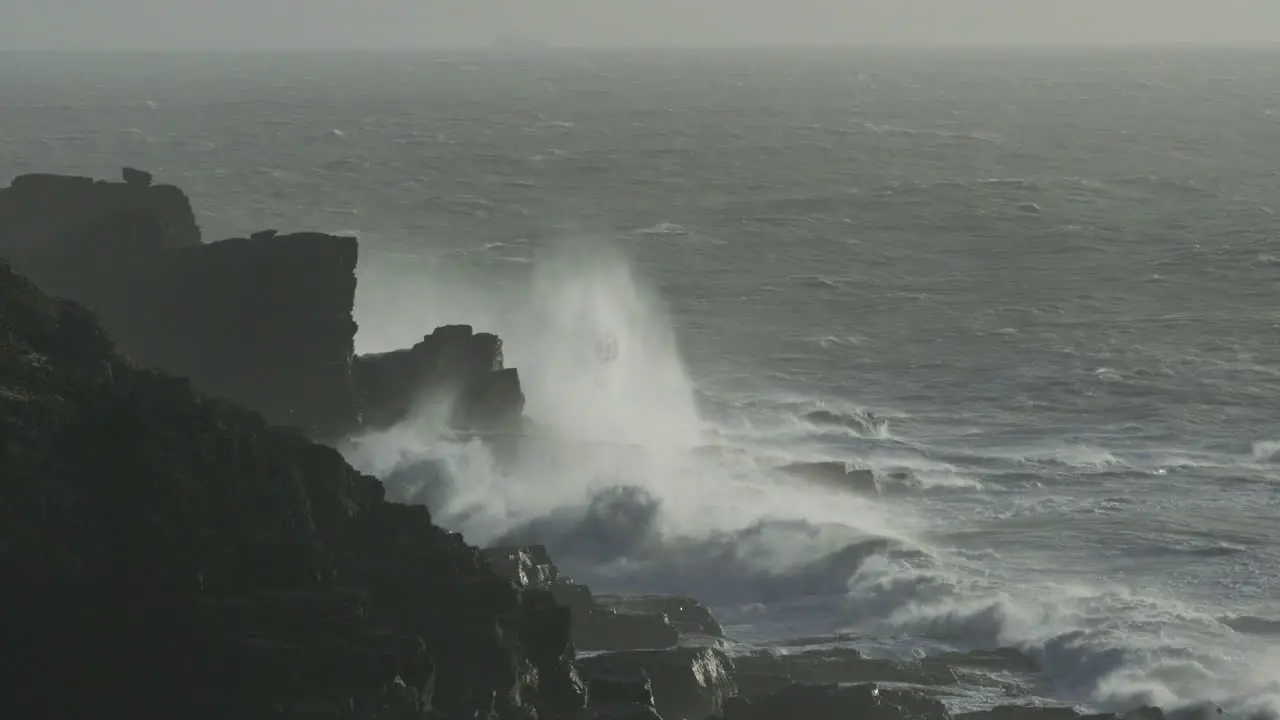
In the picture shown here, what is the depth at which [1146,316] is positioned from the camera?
69.4 meters

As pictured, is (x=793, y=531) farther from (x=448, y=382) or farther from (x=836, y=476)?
(x=448, y=382)

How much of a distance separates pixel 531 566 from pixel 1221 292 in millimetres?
50199

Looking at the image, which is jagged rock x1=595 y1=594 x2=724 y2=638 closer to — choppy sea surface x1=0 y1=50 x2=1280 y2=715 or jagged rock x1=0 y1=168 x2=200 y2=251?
choppy sea surface x1=0 y1=50 x2=1280 y2=715

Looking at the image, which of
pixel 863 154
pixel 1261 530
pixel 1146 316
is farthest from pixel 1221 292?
pixel 863 154

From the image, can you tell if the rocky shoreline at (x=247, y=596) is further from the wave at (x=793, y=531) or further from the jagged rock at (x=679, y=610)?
the wave at (x=793, y=531)

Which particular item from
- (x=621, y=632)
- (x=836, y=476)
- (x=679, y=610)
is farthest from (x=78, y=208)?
(x=621, y=632)

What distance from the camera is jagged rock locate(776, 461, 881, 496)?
4406 cm

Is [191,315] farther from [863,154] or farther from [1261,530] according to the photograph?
[863,154]

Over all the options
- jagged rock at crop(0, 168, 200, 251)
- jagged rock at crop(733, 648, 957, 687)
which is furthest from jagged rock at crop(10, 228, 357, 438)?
jagged rock at crop(733, 648, 957, 687)

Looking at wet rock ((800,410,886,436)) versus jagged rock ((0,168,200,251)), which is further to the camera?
wet rock ((800,410,886,436))

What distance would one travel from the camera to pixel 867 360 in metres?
62.7

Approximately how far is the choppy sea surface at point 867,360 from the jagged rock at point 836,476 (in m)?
0.55

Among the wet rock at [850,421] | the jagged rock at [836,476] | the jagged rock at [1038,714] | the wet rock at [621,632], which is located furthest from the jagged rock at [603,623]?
the wet rock at [850,421]

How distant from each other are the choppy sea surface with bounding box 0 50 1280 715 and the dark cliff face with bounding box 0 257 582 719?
484 inches
